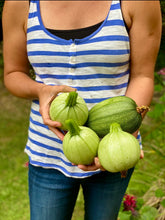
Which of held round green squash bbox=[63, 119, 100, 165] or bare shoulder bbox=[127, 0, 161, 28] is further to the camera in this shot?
bare shoulder bbox=[127, 0, 161, 28]

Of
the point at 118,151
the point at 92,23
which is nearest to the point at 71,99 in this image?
the point at 118,151

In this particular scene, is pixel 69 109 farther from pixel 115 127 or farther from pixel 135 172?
pixel 135 172

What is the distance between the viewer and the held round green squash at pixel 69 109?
3.68 ft

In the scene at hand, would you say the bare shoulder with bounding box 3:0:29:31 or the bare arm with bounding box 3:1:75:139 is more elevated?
the bare shoulder with bounding box 3:0:29:31

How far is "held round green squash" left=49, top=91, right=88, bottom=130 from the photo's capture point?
3.68 ft

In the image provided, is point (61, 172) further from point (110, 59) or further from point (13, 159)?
point (13, 159)

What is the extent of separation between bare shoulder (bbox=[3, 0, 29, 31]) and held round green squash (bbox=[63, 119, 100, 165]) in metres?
0.65

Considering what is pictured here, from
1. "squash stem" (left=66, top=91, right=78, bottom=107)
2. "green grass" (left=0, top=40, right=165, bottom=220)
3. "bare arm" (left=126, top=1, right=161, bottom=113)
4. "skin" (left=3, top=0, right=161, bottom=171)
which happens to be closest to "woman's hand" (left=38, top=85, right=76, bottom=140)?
"skin" (left=3, top=0, right=161, bottom=171)

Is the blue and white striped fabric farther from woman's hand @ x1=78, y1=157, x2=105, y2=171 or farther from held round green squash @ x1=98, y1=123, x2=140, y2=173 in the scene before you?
held round green squash @ x1=98, y1=123, x2=140, y2=173

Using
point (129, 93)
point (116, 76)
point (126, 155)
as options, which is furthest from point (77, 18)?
point (126, 155)

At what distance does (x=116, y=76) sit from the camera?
54.7 inches

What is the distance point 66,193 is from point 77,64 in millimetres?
630

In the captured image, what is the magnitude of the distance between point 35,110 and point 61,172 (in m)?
0.33

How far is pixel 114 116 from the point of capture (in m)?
1.16
